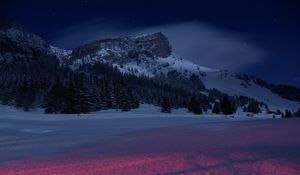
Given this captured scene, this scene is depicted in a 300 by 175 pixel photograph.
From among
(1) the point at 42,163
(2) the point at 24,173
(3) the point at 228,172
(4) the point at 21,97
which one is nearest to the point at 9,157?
(1) the point at 42,163

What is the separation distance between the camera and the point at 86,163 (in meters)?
9.66

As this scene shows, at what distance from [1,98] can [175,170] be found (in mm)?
140081

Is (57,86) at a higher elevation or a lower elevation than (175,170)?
higher

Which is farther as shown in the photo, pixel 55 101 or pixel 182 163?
pixel 55 101

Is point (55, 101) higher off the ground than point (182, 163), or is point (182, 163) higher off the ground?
point (55, 101)

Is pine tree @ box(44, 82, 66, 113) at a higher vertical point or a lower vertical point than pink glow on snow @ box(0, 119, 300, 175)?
higher

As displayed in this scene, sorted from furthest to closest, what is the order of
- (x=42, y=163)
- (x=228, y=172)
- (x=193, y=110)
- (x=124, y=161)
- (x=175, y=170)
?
(x=193, y=110) → (x=42, y=163) → (x=124, y=161) → (x=175, y=170) → (x=228, y=172)

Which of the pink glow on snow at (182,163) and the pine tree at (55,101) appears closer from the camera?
the pink glow on snow at (182,163)

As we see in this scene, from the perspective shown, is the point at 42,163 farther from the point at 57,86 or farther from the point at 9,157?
the point at 57,86

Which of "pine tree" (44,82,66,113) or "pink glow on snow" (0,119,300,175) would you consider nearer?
"pink glow on snow" (0,119,300,175)

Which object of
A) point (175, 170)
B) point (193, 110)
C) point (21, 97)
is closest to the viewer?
point (175, 170)

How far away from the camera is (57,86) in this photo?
109 meters

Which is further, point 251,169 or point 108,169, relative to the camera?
point 108,169

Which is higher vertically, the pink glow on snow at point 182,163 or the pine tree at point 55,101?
the pine tree at point 55,101
